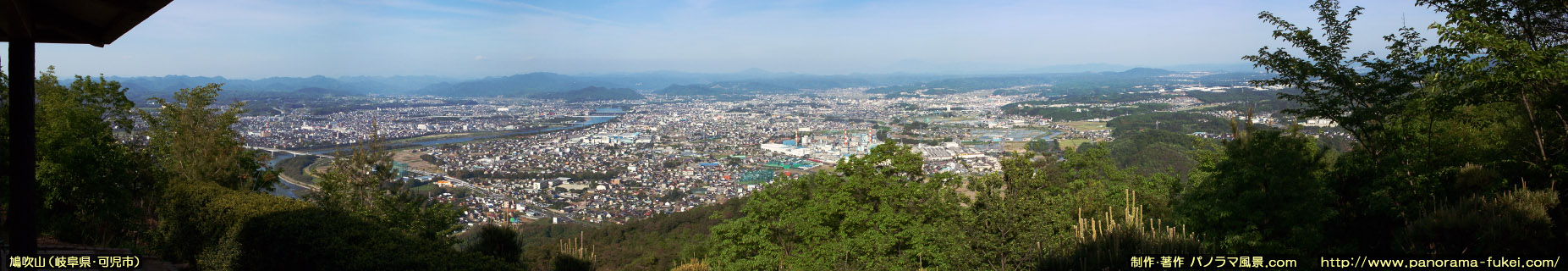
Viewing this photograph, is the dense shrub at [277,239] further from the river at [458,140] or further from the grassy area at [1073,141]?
the grassy area at [1073,141]

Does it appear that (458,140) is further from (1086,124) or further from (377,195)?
(1086,124)

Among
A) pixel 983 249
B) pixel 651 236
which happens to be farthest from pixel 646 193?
pixel 983 249

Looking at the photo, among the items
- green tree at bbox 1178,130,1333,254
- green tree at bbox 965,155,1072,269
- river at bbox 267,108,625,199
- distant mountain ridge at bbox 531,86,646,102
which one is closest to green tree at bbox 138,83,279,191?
river at bbox 267,108,625,199

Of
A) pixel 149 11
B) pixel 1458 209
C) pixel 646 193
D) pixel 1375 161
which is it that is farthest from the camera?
pixel 646 193

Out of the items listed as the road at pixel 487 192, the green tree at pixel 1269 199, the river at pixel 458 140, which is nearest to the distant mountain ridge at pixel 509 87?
the river at pixel 458 140

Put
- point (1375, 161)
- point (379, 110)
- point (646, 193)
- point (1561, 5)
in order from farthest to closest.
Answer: point (379, 110)
point (646, 193)
point (1375, 161)
point (1561, 5)

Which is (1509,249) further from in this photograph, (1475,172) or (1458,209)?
(1475,172)
